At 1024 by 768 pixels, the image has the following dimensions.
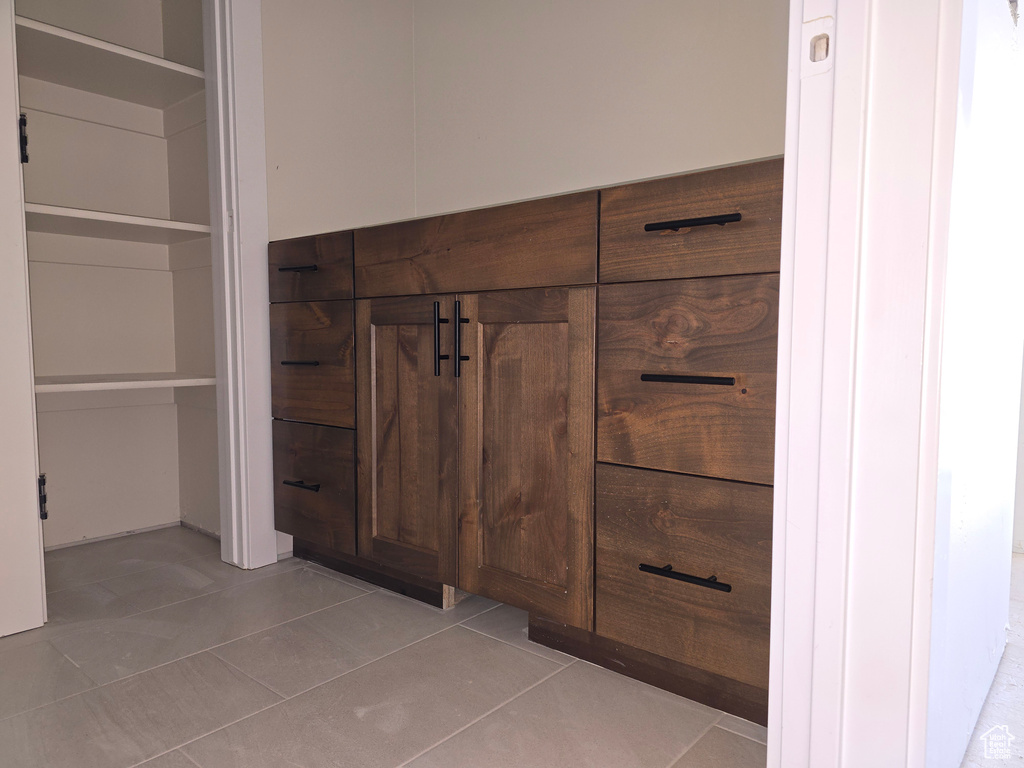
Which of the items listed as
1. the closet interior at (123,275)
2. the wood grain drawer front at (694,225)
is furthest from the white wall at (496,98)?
the wood grain drawer front at (694,225)

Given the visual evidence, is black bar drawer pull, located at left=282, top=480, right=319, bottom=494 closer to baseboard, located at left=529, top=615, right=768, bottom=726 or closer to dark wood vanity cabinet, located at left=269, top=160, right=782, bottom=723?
dark wood vanity cabinet, located at left=269, top=160, right=782, bottom=723

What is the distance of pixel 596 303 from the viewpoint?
1326 millimetres

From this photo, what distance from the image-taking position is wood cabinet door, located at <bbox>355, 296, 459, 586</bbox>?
1605 millimetres

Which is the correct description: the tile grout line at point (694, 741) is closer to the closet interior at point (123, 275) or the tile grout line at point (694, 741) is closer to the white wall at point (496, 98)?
the white wall at point (496, 98)

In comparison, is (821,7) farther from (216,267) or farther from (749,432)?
(216,267)

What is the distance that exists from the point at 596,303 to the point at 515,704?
2.59ft

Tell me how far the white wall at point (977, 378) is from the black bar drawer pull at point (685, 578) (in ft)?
1.15

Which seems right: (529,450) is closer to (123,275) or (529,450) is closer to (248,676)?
(248,676)

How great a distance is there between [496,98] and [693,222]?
139 cm

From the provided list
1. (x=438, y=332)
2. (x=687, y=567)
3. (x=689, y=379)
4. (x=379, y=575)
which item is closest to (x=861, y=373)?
(x=689, y=379)

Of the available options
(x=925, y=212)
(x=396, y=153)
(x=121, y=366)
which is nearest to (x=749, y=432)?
(x=925, y=212)

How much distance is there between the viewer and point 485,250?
150 cm

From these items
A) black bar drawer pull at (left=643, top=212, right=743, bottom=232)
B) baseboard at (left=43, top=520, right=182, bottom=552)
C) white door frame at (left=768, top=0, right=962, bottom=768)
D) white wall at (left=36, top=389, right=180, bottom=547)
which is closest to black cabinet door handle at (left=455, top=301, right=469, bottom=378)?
black bar drawer pull at (left=643, top=212, right=743, bottom=232)

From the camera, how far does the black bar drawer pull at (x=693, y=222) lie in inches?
44.0
